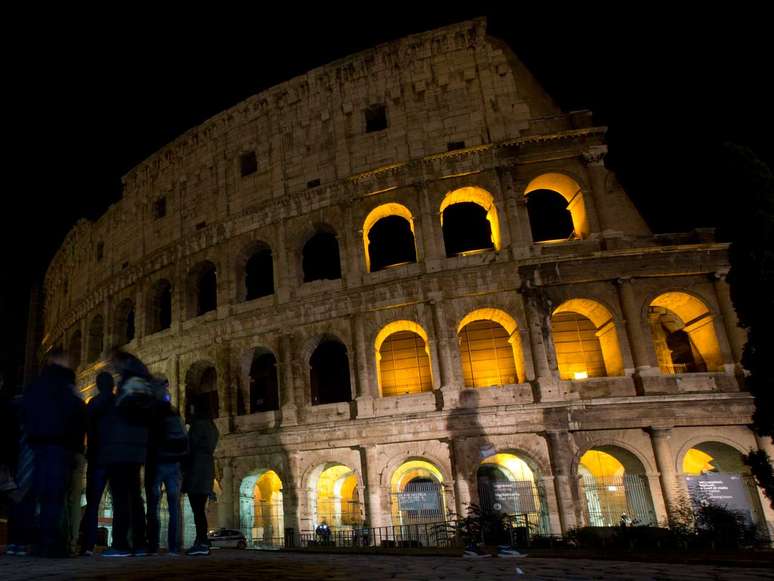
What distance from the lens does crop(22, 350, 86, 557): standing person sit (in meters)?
5.67

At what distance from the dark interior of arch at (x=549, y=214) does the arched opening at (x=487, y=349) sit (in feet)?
27.3

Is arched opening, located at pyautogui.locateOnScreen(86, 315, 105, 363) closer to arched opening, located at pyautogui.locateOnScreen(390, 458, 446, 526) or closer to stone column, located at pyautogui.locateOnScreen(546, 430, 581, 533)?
arched opening, located at pyautogui.locateOnScreen(390, 458, 446, 526)

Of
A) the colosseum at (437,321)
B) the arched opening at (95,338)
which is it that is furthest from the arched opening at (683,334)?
the arched opening at (95,338)

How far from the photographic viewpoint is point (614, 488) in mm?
17391

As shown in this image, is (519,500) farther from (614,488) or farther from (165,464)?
(165,464)

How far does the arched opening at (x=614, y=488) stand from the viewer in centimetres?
1596

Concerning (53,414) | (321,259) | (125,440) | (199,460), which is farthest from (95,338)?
(125,440)

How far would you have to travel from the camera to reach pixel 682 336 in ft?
65.1

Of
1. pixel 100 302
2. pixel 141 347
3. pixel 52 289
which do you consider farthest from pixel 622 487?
pixel 52 289

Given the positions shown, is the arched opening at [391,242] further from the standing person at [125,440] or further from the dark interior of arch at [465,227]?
the standing person at [125,440]

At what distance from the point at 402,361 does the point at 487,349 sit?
9.44 feet

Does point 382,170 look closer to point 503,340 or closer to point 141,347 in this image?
point 503,340

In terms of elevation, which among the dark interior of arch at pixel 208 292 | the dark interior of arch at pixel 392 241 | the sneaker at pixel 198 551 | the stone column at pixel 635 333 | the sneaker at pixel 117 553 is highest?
the dark interior of arch at pixel 392 241

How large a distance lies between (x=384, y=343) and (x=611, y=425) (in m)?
7.66
